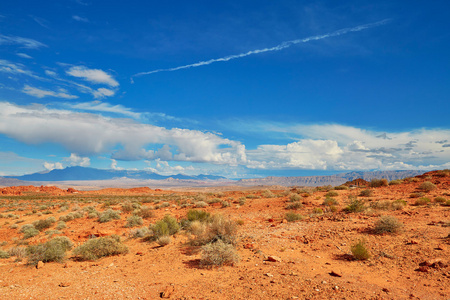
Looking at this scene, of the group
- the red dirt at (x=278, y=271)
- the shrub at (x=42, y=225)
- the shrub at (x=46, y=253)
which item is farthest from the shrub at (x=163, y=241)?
the shrub at (x=42, y=225)

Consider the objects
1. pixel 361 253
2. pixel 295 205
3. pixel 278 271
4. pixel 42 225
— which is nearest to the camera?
pixel 278 271

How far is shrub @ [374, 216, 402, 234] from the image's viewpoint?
34.4 ft

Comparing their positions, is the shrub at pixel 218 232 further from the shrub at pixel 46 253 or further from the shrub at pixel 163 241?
the shrub at pixel 46 253

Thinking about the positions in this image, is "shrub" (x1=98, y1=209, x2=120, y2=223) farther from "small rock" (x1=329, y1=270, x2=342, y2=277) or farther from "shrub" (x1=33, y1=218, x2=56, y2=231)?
"small rock" (x1=329, y1=270, x2=342, y2=277)

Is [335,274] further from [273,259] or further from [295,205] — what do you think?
[295,205]

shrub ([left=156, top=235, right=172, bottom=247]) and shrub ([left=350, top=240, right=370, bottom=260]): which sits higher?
shrub ([left=350, top=240, right=370, bottom=260])

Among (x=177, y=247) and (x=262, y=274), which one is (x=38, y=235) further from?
(x=262, y=274)

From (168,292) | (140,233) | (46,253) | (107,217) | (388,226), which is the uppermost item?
(388,226)

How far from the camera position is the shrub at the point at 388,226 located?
34.4ft

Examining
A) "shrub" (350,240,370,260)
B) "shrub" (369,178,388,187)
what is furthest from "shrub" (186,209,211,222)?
"shrub" (369,178,388,187)

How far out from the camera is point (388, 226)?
10.6m

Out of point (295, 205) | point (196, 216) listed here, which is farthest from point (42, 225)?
point (295, 205)

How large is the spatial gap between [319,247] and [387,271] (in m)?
2.72

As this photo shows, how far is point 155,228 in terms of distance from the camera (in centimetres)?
1384
